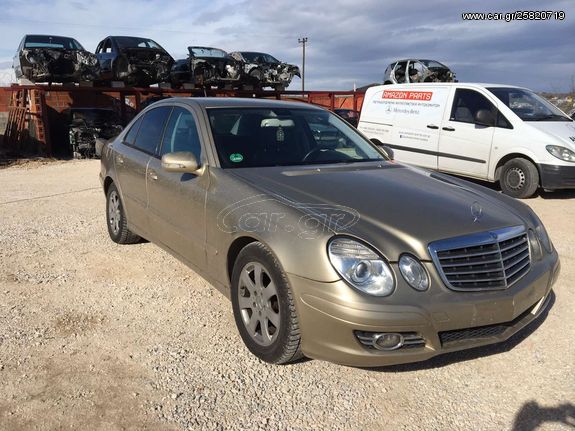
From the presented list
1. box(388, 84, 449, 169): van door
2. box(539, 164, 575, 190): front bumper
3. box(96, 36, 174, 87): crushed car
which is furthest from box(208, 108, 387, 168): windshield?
box(96, 36, 174, 87): crushed car

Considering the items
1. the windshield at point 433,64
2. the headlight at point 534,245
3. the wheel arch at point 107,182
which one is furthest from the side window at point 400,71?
the headlight at point 534,245

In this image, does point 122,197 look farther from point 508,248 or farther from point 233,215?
point 508,248

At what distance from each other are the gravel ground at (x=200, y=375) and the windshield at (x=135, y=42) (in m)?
12.8

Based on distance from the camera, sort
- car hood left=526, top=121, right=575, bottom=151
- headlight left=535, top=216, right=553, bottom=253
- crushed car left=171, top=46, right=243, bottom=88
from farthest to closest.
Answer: crushed car left=171, top=46, right=243, bottom=88 < car hood left=526, top=121, right=575, bottom=151 < headlight left=535, top=216, right=553, bottom=253

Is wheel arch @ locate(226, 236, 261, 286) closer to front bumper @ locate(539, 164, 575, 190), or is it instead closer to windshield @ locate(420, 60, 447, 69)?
front bumper @ locate(539, 164, 575, 190)

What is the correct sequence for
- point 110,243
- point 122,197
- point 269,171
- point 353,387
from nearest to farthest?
1. point 353,387
2. point 269,171
3. point 122,197
4. point 110,243

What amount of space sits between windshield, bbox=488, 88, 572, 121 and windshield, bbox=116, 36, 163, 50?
36.5 ft

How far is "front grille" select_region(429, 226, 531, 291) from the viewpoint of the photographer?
2.72 metres

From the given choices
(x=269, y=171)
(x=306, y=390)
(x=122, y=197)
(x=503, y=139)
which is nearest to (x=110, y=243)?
(x=122, y=197)

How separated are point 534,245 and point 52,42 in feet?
49.2

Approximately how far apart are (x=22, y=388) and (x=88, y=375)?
1.11 ft

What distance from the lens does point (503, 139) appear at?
27.0ft

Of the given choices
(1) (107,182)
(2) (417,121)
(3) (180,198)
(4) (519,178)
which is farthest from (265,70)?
(3) (180,198)

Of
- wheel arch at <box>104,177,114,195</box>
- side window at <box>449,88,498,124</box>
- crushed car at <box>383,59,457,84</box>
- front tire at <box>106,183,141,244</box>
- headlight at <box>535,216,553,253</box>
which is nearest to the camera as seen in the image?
headlight at <box>535,216,553,253</box>
